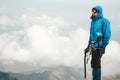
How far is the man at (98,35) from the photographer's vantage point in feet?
43.1

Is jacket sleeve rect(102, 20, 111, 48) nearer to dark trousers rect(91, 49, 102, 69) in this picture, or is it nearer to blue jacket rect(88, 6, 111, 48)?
blue jacket rect(88, 6, 111, 48)

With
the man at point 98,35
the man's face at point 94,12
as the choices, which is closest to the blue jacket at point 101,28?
the man at point 98,35

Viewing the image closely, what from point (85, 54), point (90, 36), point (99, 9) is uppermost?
point (99, 9)

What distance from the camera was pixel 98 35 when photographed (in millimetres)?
13344

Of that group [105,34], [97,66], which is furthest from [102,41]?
[97,66]

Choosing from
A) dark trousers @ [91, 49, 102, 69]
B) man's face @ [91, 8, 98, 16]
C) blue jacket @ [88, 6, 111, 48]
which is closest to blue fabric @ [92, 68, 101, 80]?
dark trousers @ [91, 49, 102, 69]

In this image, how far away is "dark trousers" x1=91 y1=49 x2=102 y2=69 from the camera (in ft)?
43.0

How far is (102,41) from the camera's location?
1329cm

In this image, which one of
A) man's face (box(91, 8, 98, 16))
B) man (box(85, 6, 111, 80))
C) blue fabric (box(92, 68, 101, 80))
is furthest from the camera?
man's face (box(91, 8, 98, 16))

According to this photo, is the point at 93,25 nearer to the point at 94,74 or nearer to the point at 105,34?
the point at 105,34

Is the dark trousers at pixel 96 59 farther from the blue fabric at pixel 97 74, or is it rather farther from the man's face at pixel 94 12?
the man's face at pixel 94 12

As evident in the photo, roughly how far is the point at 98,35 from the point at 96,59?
1109mm

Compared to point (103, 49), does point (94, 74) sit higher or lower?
lower

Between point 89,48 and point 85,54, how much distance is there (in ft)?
1.95
